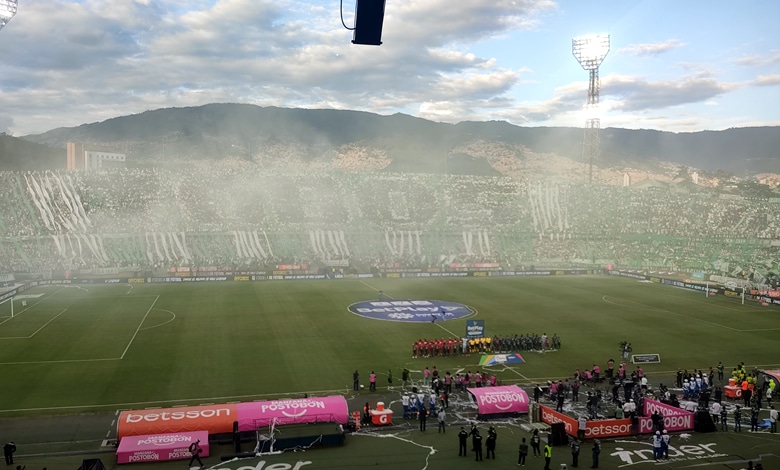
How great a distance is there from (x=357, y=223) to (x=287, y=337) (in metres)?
68.4

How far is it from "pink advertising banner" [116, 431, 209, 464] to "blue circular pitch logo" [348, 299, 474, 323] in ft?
80.9

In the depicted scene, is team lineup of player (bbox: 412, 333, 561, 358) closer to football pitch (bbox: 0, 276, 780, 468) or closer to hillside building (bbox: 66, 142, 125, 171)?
football pitch (bbox: 0, 276, 780, 468)

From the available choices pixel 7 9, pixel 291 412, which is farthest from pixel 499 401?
pixel 7 9

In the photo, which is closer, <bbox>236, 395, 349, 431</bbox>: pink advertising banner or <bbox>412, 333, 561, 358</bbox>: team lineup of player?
<bbox>236, 395, 349, 431</bbox>: pink advertising banner

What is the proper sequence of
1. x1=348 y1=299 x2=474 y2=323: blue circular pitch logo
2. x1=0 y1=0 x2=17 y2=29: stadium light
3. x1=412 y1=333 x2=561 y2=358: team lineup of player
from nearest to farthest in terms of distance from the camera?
x1=412 y1=333 x2=561 y2=358: team lineup of player, x1=0 y1=0 x2=17 y2=29: stadium light, x1=348 y1=299 x2=474 y2=323: blue circular pitch logo

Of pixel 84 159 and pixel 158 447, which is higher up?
pixel 84 159

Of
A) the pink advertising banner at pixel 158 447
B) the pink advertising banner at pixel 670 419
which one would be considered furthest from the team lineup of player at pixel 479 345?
the pink advertising banner at pixel 158 447

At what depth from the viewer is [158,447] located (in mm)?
19453

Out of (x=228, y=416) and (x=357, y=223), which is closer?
(x=228, y=416)

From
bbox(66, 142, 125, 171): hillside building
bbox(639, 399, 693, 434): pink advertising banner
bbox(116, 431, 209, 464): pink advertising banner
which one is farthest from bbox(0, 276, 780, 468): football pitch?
bbox(66, 142, 125, 171): hillside building

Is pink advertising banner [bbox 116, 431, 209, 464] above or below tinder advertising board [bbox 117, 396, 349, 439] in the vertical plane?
below

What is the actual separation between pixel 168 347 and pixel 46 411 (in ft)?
34.1

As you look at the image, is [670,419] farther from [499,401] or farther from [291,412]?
[291,412]

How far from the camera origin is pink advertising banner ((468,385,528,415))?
23.9 meters
